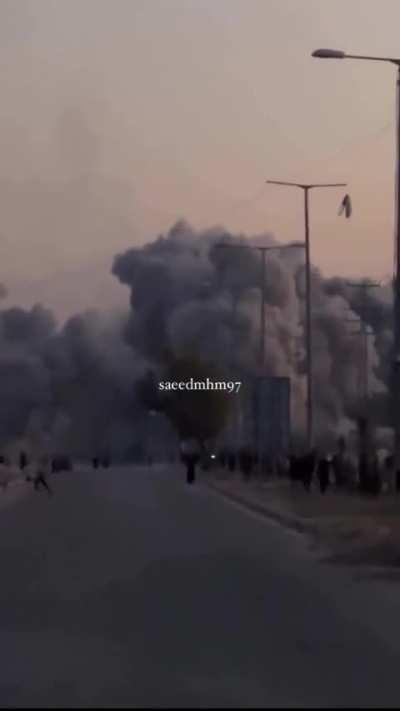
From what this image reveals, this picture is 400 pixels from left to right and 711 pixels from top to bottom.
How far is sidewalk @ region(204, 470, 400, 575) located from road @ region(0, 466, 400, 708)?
0.84 m

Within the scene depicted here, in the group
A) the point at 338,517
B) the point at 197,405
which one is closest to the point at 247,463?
the point at 338,517

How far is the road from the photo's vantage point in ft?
39.5

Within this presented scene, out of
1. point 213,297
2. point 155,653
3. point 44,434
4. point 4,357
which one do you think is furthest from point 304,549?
point 4,357

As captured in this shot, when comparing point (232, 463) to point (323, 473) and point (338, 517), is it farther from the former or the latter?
point (338, 517)

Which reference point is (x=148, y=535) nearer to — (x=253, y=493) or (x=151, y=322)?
(x=253, y=493)

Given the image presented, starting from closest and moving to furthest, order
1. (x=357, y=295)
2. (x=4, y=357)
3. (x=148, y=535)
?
(x=148, y=535)
(x=357, y=295)
(x=4, y=357)

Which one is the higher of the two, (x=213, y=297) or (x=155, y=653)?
(x=213, y=297)

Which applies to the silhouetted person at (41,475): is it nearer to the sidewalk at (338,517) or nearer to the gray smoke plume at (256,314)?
the sidewalk at (338,517)

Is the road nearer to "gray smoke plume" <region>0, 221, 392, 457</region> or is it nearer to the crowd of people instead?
the crowd of people

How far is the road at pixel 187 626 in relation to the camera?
12.1 metres

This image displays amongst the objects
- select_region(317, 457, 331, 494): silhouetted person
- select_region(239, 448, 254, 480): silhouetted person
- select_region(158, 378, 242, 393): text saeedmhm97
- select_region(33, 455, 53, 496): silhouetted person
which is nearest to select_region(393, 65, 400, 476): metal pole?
select_region(317, 457, 331, 494): silhouetted person

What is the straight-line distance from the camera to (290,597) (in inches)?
773

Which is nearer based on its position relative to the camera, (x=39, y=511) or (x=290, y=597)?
(x=290, y=597)

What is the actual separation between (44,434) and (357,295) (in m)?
29.7
